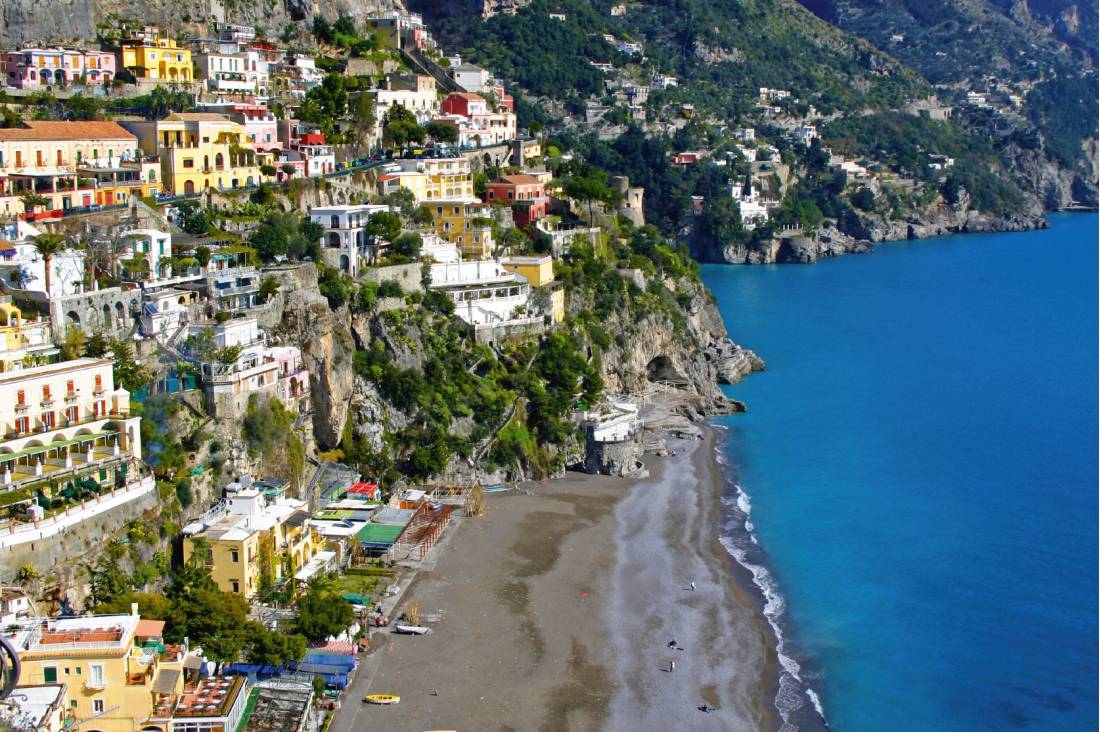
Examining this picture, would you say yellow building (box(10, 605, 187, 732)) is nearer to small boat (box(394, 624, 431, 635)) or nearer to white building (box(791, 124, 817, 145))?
small boat (box(394, 624, 431, 635))

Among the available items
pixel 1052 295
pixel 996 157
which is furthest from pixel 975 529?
pixel 996 157

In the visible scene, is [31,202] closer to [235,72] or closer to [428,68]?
[235,72]

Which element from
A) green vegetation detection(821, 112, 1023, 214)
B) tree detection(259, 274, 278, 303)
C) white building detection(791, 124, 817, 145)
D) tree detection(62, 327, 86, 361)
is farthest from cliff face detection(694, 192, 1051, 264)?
tree detection(62, 327, 86, 361)

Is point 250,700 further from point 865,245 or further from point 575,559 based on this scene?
point 865,245

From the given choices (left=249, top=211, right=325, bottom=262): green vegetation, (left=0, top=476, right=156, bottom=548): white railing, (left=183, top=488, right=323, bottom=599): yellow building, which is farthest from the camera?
(left=249, top=211, right=325, bottom=262): green vegetation

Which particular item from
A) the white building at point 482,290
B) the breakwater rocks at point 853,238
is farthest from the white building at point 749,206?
the white building at point 482,290

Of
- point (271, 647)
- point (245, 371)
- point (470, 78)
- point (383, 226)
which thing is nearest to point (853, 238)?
point (470, 78)

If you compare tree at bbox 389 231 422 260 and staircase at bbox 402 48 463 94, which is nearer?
tree at bbox 389 231 422 260
